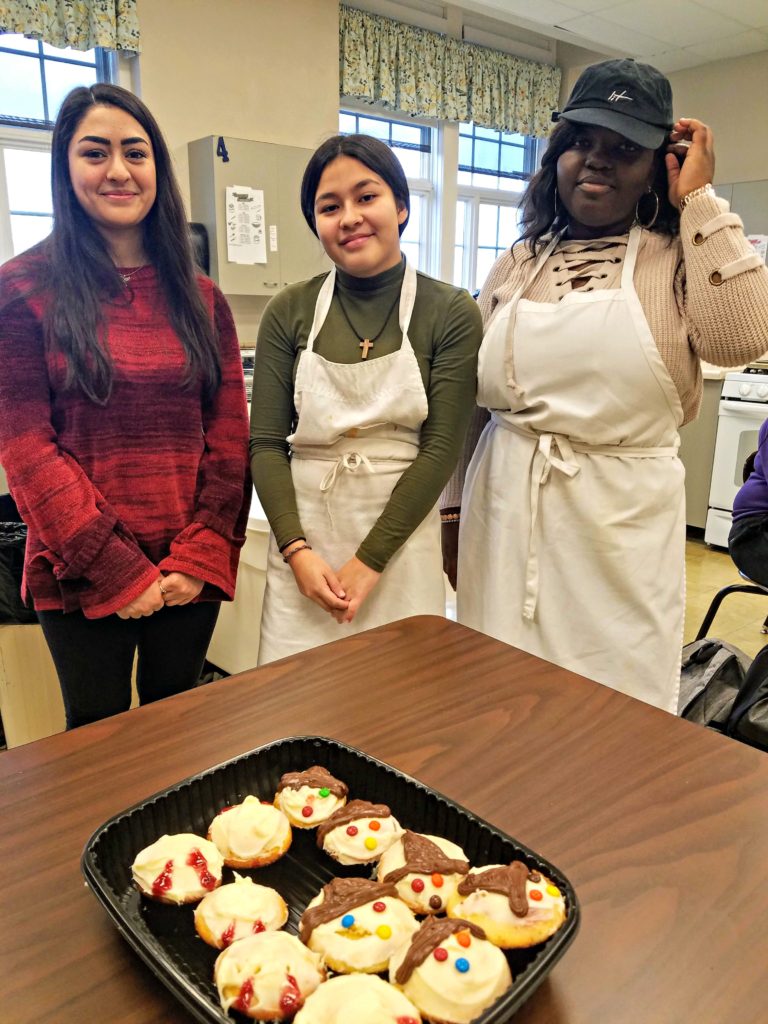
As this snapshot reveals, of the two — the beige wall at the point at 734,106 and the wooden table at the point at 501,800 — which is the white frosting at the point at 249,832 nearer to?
the wooden table at the point at 501,800

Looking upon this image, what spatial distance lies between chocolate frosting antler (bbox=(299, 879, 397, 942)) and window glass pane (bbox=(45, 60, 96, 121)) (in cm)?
405

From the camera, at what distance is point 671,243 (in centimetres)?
122

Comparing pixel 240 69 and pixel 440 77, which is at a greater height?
pixel 440 77

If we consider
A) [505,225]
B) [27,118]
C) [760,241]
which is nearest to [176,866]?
[27,118]

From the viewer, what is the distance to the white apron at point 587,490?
120cm

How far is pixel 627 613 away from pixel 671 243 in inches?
24.8

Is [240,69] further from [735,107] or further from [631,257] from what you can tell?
[631,257]

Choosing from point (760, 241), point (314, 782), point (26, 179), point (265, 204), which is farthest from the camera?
point (760, 241)

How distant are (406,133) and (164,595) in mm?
4878

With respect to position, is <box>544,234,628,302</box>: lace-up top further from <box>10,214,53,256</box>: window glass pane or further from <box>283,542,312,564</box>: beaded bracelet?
<box>10,214,53,256</box>: window glass pane

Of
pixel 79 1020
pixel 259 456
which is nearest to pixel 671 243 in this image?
pixel 259 456

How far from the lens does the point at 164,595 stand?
1.16 metres

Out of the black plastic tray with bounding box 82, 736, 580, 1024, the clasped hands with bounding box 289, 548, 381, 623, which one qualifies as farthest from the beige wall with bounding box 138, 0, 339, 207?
the black plastic tray with bounding box 82, 736, 580, 1024

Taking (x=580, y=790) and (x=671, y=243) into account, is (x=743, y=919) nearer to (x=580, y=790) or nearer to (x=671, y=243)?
(x=580, y=790)
